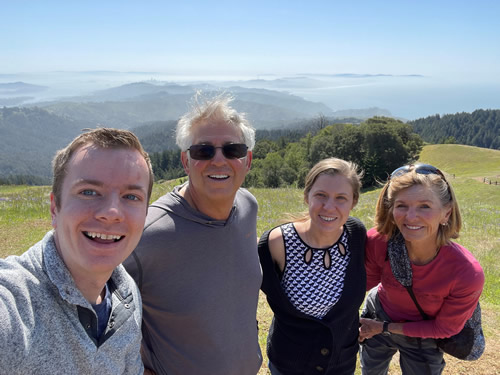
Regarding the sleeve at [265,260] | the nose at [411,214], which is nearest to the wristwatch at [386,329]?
the nose at [411,214]

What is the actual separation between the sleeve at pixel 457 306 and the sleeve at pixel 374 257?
1.91 feet

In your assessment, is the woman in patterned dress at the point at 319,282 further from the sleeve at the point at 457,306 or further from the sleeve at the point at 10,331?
the sleeve at the point at 10,331

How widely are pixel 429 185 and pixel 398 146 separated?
49785 mm

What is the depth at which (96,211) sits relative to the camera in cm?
171

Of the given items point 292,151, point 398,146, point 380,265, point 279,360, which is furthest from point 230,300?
point 292,151

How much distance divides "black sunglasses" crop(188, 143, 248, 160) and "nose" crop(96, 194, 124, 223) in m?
1.21

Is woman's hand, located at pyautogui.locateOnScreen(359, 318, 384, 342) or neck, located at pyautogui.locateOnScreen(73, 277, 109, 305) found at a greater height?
neck, located at pyautogui.locateOnScreen(73, 277, 109, 305)

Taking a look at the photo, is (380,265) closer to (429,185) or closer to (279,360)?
(429,185)

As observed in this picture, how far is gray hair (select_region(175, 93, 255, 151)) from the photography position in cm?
292

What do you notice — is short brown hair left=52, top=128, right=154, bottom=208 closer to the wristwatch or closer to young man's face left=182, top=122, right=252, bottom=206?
young man's face left=182, top=122, right=252, bottom=206

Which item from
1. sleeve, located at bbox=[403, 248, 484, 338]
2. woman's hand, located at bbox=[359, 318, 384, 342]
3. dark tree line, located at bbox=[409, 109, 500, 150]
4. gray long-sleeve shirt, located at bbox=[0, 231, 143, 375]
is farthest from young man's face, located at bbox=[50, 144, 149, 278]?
dark tree line, located at bbox=[409, 109, 500, 150]

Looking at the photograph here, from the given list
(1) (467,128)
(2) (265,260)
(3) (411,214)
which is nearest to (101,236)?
(2) (265,260)

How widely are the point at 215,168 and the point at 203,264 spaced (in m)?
0.85

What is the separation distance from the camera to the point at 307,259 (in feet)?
10.6
